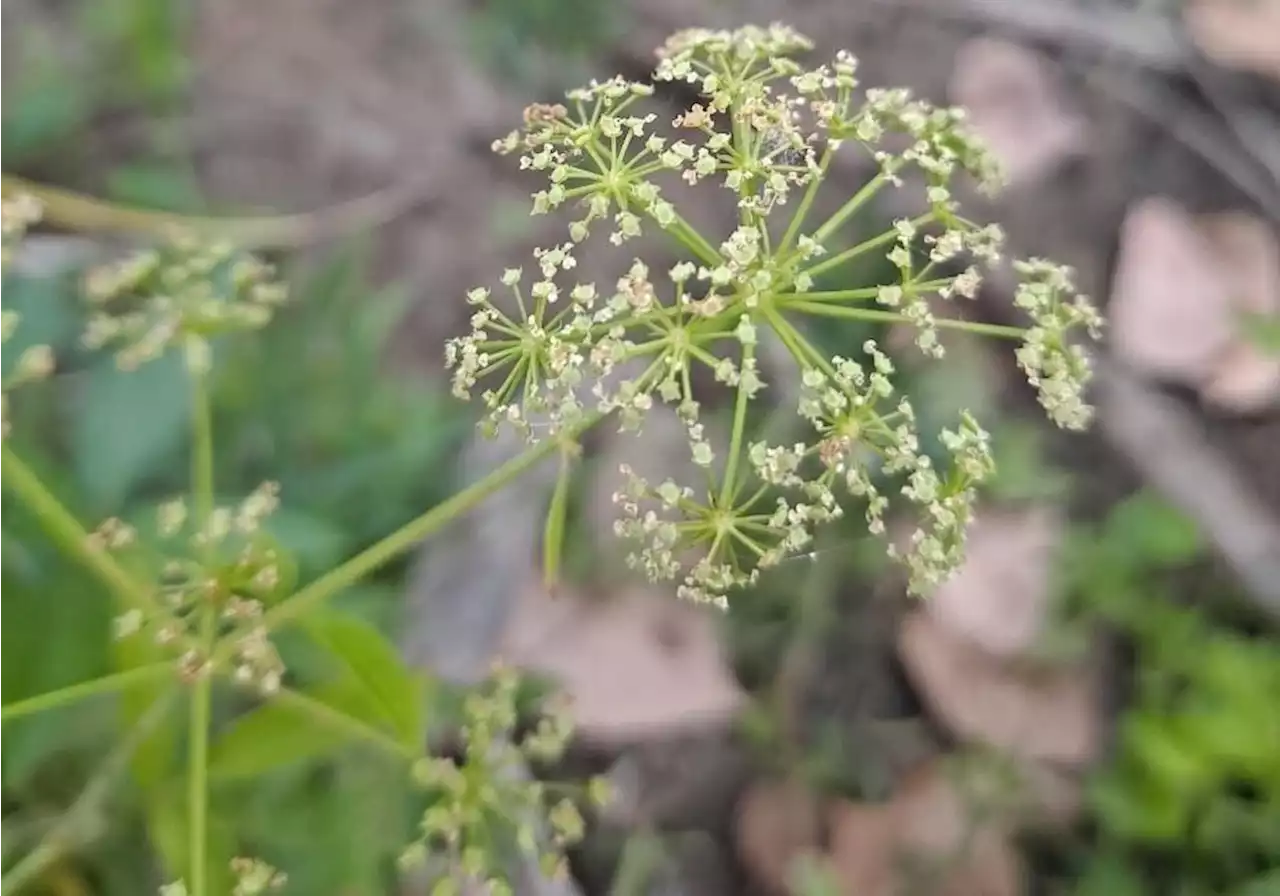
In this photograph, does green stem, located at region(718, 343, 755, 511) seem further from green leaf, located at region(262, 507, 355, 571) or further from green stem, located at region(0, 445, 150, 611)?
green leaf, located at region(262, 507, 355, 571)

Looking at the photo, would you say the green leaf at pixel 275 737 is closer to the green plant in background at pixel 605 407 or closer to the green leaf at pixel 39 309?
the green plant in background at pixel 605 407

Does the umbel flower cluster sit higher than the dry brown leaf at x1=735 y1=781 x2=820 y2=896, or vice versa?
the umbel flower cluster

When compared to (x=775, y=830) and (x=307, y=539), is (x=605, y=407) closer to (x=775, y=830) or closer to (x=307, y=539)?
(x=307, y=539)

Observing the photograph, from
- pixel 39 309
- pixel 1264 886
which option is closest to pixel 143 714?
pixel 39 309

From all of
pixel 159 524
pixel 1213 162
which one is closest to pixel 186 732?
pixel 159 524

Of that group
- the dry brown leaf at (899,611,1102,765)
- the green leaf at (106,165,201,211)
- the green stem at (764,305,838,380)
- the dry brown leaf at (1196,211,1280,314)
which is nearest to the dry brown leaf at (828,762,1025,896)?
the dry brown leaf at (899,611,1102,765)
